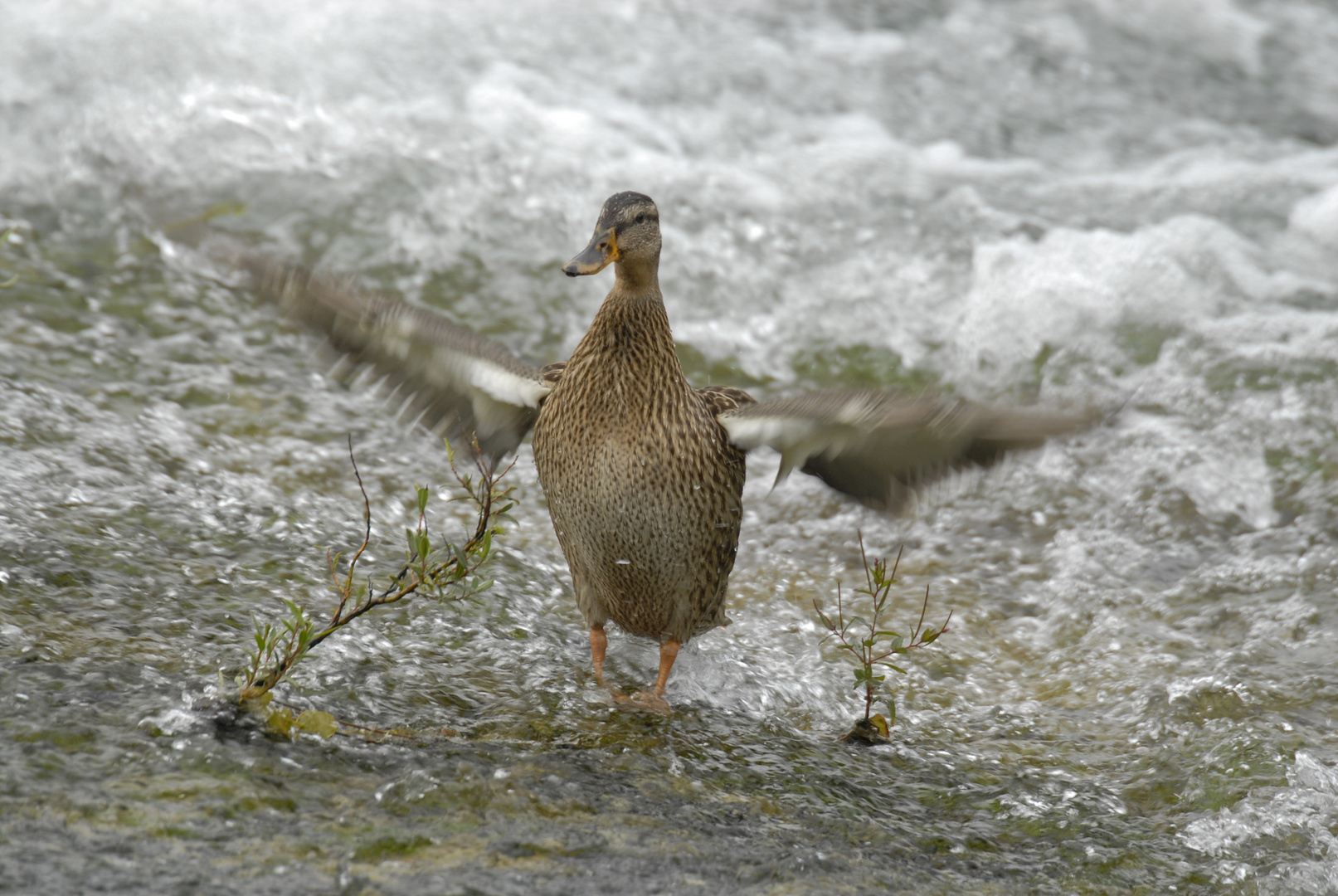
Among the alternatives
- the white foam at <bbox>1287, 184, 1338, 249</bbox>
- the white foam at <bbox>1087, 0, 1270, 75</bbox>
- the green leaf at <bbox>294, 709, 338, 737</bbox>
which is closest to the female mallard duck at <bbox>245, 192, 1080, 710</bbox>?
the green leaf at <bbox>294, 709, 338, 737</bbox>

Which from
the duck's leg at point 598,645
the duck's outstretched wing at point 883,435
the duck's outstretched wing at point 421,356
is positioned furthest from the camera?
the duck's leg at point 598,645

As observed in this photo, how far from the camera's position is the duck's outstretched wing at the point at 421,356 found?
423cm

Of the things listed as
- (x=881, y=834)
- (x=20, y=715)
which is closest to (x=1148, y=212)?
(x=881, y=834)

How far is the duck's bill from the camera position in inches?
146

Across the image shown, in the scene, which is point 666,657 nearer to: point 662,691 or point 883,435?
point 662,691

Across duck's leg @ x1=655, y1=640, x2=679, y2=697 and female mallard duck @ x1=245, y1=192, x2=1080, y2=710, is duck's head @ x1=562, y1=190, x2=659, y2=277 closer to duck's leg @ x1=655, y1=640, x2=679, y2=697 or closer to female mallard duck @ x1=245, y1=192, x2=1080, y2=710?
female mallard duck @ x1=245, y1=192, x2=1080, y2=710

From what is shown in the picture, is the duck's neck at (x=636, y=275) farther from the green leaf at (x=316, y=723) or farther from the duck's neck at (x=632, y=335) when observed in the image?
the green leaf at (x=316, y=723)

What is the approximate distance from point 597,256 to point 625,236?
0.58 feet

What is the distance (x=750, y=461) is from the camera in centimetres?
644

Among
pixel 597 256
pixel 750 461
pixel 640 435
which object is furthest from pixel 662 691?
pixel 750 461

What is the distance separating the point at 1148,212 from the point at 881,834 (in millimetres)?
6517

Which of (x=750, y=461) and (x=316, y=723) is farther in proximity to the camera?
(x=750, y=461)

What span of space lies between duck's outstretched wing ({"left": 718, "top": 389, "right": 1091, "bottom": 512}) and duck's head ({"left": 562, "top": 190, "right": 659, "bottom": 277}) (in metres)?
0.58

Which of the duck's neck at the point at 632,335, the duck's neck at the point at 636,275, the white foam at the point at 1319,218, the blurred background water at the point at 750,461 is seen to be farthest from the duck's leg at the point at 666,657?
the white foam at the point at 1319,218
